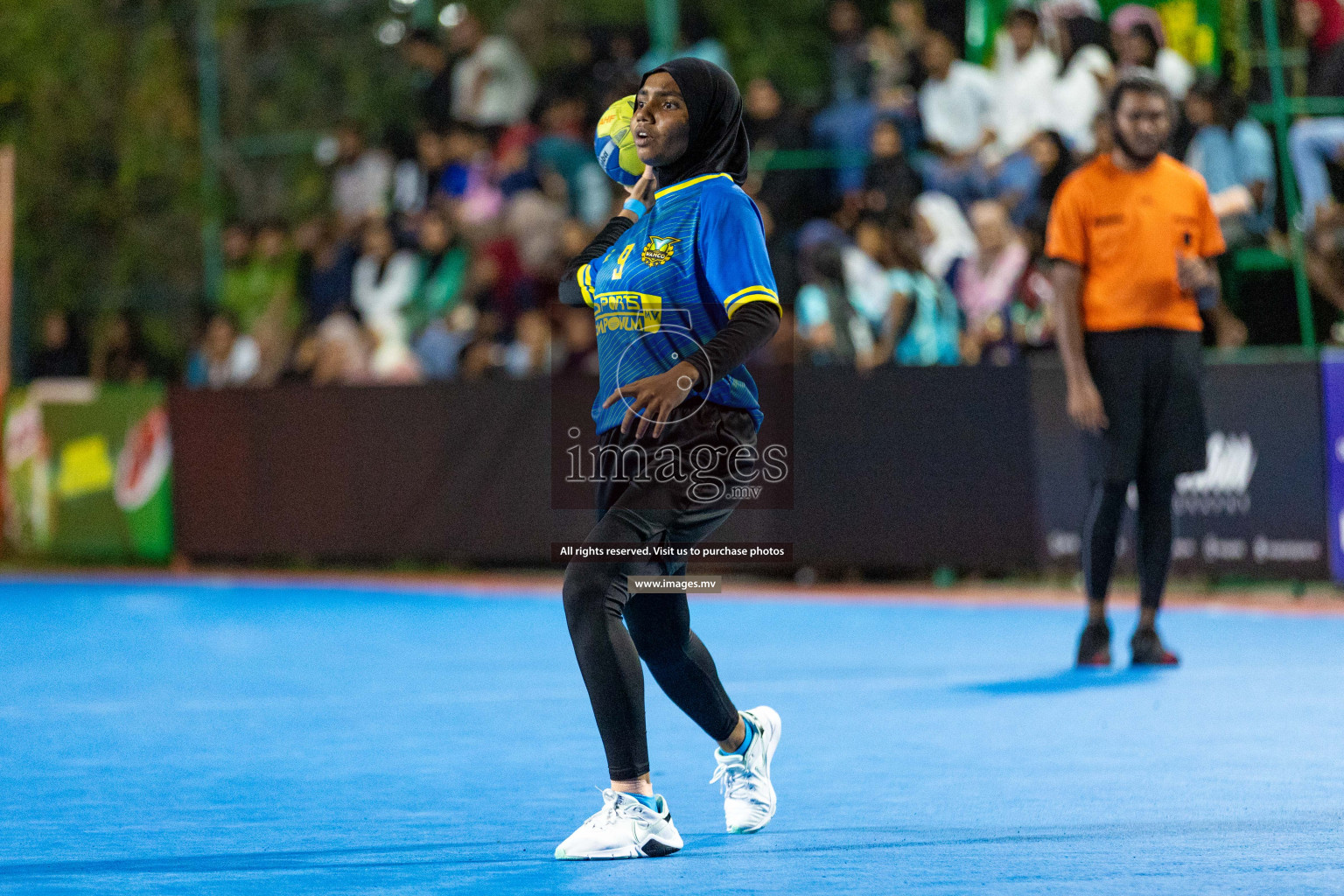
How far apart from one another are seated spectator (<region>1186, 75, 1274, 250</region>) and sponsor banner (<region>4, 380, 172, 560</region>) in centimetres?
786

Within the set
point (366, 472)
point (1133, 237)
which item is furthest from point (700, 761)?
point (366, 472)

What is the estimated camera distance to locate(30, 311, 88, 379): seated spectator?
16312mm

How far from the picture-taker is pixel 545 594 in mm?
11938

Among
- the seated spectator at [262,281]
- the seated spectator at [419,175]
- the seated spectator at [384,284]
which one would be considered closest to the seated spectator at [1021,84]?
the seated spectator at [384,284]

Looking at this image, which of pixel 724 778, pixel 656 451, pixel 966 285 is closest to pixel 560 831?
pixel 724 778

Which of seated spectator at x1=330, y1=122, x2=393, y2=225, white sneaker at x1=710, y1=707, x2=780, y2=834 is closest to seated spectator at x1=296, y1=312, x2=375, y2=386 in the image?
seated spectator at x1=330, y1=122, x2=393, y2=225

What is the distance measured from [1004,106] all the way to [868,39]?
5.11 feet

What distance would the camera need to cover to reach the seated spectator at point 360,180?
1616 centimetres

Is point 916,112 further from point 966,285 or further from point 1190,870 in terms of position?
point 1190,870

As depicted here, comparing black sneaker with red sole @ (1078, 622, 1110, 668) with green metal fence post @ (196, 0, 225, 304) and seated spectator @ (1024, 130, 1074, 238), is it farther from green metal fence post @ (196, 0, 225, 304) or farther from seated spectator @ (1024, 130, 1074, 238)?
green metal fence post @ (196, 0, 225, 304)

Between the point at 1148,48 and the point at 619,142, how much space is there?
835 cm

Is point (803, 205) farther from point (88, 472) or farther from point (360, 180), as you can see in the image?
point (88, 472)

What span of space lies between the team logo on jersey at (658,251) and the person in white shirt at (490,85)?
37.7ft

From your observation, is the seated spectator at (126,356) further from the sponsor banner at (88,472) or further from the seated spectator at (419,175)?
the seated spectator at (419,175)
